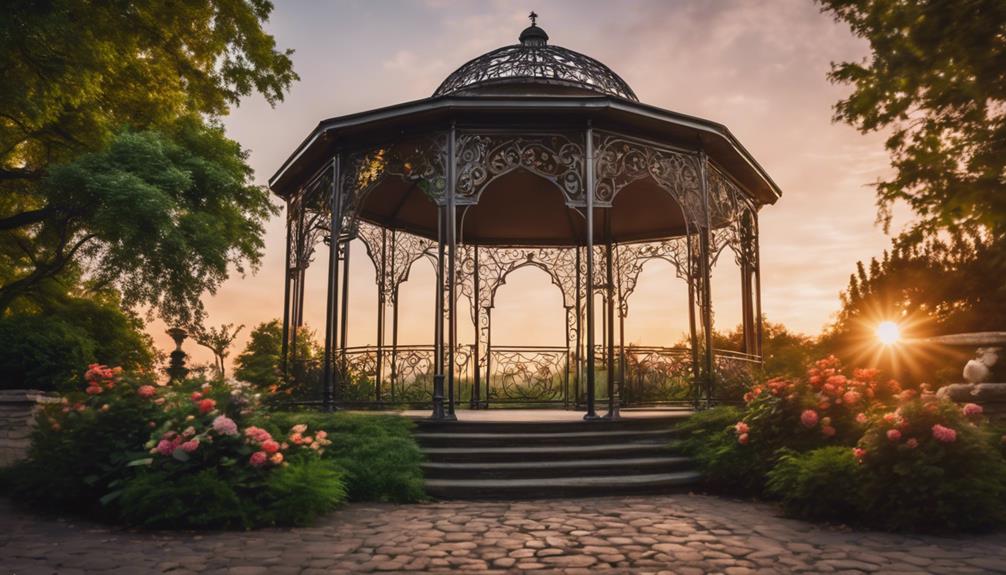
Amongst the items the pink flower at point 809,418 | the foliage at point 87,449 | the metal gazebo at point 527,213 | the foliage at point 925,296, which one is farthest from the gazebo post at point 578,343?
the foliage at point 925,296

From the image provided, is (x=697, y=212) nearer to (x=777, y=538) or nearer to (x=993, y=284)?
(x=777, y=538)

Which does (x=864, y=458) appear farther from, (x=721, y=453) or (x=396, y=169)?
(x=396, y=169)

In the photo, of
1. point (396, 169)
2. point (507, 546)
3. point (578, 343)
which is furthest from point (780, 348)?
point (507, 546)

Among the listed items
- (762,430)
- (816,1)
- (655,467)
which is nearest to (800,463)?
(762,430)

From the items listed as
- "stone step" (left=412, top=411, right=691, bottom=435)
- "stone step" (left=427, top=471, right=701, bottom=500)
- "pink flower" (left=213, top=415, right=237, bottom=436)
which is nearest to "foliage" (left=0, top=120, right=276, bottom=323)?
"stone step" (left=412, top=411, right=691, bottom=435)

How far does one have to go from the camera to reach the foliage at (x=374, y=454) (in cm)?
685

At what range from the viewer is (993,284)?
23.7 metres

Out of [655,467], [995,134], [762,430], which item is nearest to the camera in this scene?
[995,134]

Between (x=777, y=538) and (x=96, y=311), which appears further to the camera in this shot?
(x=96, y=311)

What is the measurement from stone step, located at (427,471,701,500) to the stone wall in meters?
5.23

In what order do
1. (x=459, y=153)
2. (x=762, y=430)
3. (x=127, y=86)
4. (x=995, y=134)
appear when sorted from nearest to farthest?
1. (x=995, y=134)
2. (x=762, y=430)
3. (x=459, y=153)
4. (x=127, y=86)

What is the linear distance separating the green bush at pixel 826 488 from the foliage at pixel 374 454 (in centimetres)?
344

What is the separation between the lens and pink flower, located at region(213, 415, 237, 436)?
5852mm

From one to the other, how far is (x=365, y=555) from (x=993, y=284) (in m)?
26.0
